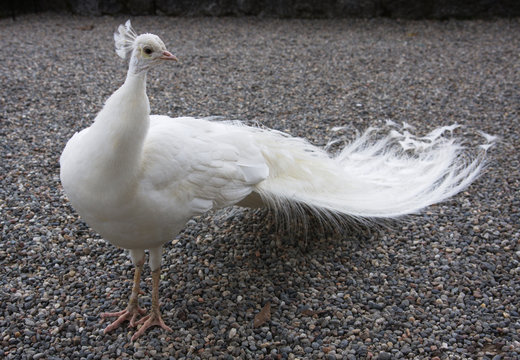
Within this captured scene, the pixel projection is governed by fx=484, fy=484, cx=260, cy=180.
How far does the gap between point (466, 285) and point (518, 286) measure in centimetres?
26

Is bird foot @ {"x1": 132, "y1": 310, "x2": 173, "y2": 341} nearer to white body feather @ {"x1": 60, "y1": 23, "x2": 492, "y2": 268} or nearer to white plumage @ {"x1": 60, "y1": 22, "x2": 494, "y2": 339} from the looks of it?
white plumage @ {"x1": 60, "y1": 22, "x2": 494, "y2": 339}

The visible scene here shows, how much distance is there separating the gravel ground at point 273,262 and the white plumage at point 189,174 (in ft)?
0.59

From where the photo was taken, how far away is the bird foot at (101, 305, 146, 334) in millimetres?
2244

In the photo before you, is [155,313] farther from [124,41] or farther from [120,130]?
[124,41]

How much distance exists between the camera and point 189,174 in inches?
80.6

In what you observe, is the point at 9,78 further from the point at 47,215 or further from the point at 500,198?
the point at 500,198

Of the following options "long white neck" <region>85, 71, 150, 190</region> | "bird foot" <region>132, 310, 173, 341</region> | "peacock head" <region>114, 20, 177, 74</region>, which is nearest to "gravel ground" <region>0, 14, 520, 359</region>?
"bird foot" <region>132, 310, 173, 341</region>

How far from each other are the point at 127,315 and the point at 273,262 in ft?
2.71

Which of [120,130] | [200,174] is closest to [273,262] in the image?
[200,174]

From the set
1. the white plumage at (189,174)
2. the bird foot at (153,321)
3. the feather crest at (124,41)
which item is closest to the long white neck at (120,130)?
the white plumage at (189,174)

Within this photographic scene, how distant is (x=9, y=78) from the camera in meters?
5.16

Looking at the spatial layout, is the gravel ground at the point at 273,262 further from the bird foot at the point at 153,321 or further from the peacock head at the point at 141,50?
the peacock head at the point at 141,50

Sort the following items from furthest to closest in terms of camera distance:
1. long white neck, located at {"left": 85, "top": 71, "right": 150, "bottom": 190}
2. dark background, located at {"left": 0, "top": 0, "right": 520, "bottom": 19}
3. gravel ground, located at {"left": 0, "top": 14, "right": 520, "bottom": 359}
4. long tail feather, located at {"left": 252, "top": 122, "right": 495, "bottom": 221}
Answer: dark background, located at {"left": 0, "top": 0, "right": 520, "bottom": 19}, long tail feather, located at {"left": 252, "top": 122, "right": 495, "bottom": 221}, gravel ground, located at {"left": 0, "top": 14, "right": 520, "bottom": 359}, long white neck, located at {"left": 85, "top": 71, "right": 150, "bottom": 190}

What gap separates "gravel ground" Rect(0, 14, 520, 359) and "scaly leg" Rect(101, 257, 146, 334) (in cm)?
4
